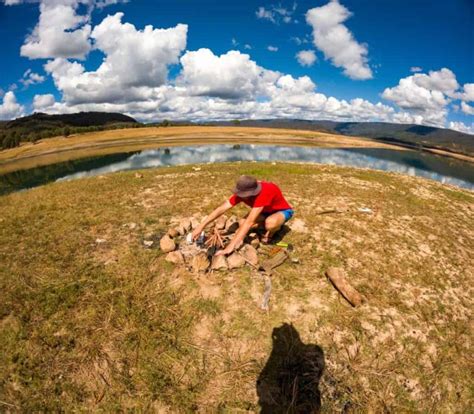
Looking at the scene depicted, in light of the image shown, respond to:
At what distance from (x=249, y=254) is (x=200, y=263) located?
1.46 meters

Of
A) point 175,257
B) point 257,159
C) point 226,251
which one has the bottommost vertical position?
point 257,159

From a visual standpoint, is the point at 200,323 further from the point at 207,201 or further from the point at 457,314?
the point at 207,201

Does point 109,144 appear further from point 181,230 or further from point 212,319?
point 212,319

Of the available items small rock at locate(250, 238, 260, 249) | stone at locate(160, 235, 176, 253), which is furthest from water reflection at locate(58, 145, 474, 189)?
small rock at locate(250, 238, 260, 249)

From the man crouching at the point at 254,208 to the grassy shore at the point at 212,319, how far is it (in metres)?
1.18

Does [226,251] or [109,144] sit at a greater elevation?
[226,251]

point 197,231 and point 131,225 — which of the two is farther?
point 131,225

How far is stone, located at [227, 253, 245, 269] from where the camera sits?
7.62m

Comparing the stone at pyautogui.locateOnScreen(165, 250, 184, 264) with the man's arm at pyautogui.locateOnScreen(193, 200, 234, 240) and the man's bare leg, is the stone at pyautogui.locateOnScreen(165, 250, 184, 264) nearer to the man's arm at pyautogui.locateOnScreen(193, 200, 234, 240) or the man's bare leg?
the man's arm at pyautogui.locateOnScreen(193, 200, 234, 240)

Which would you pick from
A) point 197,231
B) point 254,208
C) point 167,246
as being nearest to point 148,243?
point 167,246

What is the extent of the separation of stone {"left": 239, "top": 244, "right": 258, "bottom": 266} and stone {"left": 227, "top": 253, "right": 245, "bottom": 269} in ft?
0.51

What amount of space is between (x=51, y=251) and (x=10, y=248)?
55.8 inches

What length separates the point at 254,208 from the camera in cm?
742

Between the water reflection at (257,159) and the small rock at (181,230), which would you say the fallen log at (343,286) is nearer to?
the small rock at (181,230)
